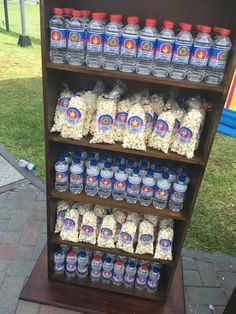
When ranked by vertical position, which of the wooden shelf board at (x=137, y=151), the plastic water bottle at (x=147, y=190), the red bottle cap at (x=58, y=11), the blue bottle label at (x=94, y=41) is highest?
the red bottle cap at (x=58, y=11)

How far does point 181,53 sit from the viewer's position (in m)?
1.92

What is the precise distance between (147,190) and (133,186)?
0.11 metres

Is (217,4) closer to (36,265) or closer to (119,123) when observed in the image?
(119,123)

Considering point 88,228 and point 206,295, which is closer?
point 88,228

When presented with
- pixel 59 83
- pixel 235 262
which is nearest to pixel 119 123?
pixel 59 83

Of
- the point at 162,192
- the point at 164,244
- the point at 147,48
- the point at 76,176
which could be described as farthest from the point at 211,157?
the point at 147,48

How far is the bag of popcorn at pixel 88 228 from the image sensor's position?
2566mm

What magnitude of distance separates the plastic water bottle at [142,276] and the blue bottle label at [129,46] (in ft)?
5.80

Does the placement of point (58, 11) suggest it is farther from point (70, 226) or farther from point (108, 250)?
point (108, 250)

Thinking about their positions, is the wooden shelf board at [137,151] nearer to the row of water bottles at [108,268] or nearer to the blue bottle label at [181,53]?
the blue bottle label at [181,53]

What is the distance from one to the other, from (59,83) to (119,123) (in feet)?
1.75

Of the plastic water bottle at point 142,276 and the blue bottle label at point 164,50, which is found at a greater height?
the blue bottle label at point 164,50

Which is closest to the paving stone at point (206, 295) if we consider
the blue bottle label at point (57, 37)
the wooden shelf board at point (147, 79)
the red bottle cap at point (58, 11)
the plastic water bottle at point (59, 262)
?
the plastic water bottle at point (59, 262)

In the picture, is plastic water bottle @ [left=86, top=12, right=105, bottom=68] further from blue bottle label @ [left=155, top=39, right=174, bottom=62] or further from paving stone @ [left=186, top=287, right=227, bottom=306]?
paving stone @ [left=186, top=287, right=227, bottom=306]
